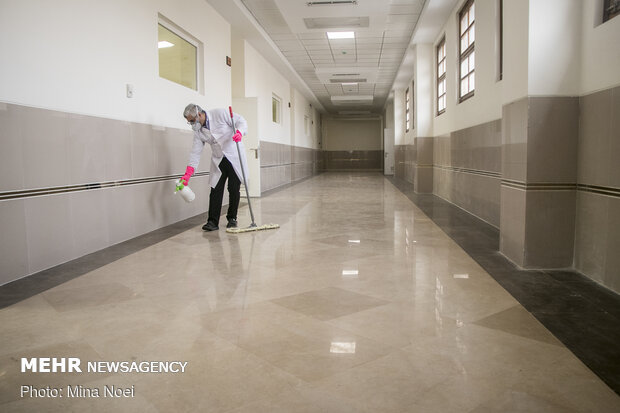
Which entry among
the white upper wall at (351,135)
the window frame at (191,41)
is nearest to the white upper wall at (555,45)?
the window frame at (191,41)

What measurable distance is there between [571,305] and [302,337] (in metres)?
1.56

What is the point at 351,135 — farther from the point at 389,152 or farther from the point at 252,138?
the point at 252,138

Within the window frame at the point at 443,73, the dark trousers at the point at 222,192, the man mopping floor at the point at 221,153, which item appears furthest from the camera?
the window frame at the point at 443,73

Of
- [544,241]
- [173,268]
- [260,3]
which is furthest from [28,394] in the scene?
[260,3]

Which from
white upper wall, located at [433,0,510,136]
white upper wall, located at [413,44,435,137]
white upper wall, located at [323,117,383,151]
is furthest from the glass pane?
white upper wall, located at [323,117,383,151]

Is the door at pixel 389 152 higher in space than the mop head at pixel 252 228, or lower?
higher

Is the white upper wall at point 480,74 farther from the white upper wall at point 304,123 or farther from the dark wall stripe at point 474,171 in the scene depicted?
the white upper wall at point 304,123

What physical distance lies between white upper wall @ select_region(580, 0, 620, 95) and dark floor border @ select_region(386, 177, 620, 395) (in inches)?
50.4

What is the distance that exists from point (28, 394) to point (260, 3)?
7.08 meters

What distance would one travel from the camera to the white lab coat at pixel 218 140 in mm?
5230

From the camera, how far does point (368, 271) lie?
3389 mm

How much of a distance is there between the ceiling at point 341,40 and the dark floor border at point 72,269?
4.49 meters

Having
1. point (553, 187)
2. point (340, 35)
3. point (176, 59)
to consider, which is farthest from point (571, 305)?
point (340, 35)

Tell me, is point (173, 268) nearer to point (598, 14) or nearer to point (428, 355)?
point (428, 355)
